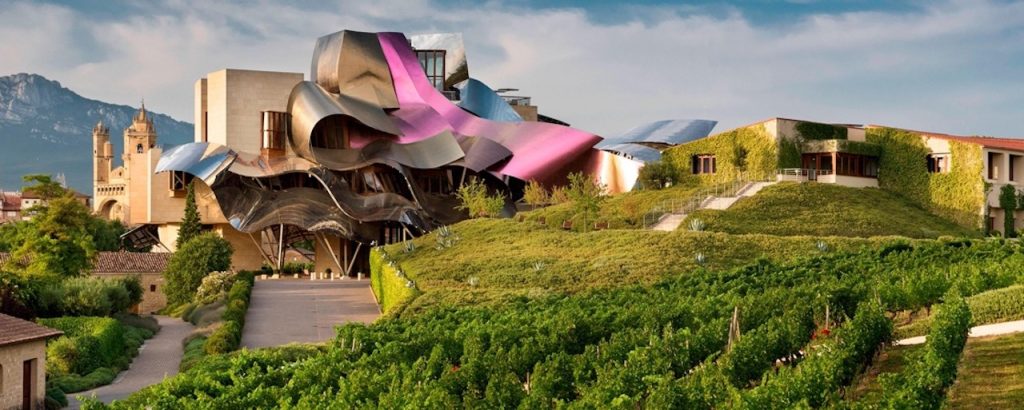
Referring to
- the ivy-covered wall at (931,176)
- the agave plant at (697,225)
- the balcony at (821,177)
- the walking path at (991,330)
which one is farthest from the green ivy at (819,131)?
the walking path at (991,330)

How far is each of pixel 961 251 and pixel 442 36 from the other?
42.6m

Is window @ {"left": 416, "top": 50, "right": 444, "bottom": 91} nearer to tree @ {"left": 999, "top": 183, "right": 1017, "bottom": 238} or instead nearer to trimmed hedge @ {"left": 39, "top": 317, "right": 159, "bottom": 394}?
tree @ {"left": 999, "top": 183, "right": 1017, "bottom": 238}

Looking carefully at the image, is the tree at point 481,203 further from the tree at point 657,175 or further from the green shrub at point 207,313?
the green shrub at point 207,313

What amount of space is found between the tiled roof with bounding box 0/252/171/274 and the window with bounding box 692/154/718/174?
83.9 ft

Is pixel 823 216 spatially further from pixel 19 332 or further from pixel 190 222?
pixel 190 222

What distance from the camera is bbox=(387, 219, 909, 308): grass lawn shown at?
31734mm

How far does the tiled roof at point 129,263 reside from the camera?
55.3 m

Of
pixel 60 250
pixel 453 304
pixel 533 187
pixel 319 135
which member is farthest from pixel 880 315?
pixel 319 135

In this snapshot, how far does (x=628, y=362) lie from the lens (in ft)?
55.9

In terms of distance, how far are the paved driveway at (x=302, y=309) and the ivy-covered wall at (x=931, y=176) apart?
21541 millimetres

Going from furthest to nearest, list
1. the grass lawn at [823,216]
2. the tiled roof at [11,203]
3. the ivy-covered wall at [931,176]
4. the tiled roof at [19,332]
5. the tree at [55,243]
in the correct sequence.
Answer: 1. the tiled roof at [11,203]
2. the ivy-covered wall at [931,176]
3. the tree at [55,243]
4. the grass lawn at [823,216]
5. the tiled roof at [19,332]

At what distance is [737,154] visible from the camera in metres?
48.1

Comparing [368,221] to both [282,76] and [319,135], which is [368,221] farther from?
[282,76]

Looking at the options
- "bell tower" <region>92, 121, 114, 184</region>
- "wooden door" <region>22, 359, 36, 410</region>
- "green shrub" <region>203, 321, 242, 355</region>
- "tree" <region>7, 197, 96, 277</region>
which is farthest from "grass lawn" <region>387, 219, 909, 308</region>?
"bell tower" <region>92, 121, 114, 184</region>
